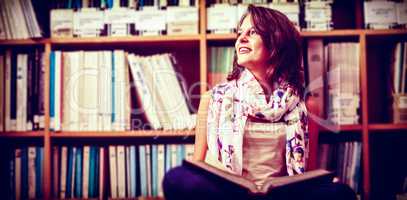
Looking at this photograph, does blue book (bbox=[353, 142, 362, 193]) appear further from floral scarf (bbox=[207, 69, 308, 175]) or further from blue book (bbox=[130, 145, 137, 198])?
blue book (bbox=[130, 145, 137, 198])

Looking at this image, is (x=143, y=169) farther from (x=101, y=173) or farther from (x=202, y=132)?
(x=202, y=132)

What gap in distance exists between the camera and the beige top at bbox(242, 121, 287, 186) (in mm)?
1318

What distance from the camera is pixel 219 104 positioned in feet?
4.64

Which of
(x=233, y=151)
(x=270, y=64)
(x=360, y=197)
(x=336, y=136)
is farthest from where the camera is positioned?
(x=336, y=136)

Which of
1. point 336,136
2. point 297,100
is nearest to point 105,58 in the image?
point 297,100

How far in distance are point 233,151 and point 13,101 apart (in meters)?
0.90

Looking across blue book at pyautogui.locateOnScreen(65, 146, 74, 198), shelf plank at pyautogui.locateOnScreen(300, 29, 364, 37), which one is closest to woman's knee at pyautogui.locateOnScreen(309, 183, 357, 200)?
shelf plank at pyautogui.locateOnScreen(300, 29, 364, 37)

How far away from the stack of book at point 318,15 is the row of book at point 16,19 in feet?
3.47

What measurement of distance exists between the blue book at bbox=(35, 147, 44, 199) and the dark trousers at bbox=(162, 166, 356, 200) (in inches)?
37.4

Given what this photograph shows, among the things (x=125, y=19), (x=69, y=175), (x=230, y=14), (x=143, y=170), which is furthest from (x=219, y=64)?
(x=69, y=175)

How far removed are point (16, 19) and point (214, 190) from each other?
1199 mm

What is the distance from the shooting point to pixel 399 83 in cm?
Answer: 159

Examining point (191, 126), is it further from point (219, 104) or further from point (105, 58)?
point (105, 58)

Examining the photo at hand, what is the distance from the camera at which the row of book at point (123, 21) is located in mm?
1596
